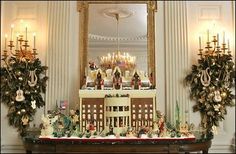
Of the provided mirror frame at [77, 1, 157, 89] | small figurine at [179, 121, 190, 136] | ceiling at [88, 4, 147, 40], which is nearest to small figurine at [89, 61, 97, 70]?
mirror frame at [77, 1, 157, 89]

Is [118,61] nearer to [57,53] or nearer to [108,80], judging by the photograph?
[108,80]

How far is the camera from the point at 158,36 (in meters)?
6.57

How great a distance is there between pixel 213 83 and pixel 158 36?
1403 millimetres

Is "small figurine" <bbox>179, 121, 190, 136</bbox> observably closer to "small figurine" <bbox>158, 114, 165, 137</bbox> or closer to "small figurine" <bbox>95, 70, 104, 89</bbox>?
"small figurine" <bbox>158, 114, 165, 137</bbox>

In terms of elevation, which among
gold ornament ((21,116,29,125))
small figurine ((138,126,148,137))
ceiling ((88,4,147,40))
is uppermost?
ceiling ((88,4,147,40))

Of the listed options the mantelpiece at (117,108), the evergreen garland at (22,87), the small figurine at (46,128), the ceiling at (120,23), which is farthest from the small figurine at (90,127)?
the ceiling at (120,23)

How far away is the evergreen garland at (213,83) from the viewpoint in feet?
19.9

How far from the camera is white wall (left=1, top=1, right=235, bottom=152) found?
6.40 metres

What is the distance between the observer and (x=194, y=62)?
6.48 meters

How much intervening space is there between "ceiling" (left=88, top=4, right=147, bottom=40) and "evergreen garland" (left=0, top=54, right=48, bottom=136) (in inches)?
50.7

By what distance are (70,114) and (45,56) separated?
1377 millimetres

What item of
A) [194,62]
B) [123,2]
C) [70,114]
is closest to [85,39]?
[123,2]

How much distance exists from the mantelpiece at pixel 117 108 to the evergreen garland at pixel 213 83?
1.11 meters

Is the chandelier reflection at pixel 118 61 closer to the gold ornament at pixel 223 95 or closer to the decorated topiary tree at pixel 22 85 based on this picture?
the decorated topiary tree at pixel 22 85
